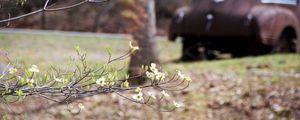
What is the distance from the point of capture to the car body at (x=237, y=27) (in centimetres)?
1312

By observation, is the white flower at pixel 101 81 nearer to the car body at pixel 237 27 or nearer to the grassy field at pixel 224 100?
the grassy field at pixel 224 100

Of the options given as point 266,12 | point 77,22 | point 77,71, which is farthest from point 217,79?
point 77,22

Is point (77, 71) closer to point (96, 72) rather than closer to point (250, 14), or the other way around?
point (96, 72)

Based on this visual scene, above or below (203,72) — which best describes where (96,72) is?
above

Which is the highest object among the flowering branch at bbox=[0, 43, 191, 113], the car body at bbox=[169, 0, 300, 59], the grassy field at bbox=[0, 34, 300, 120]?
the flowering branch at bbox=[0, 43, 191, 113]

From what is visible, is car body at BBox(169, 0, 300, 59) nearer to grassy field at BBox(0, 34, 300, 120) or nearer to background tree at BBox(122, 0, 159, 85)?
grassy field at BBox(0, 34, 300, 120)

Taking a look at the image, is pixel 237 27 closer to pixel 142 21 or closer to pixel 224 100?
pixel 142 21

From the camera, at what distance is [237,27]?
13867 mm

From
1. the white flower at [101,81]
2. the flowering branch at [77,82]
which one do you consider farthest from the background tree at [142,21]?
the white flower at [101,81]

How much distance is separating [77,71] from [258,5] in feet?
34.5

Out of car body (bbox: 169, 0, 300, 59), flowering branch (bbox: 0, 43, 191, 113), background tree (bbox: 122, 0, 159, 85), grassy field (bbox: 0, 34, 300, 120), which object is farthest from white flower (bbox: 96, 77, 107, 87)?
car body (bbox: 169, 0, 300, 59)

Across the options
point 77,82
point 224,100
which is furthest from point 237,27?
point 77,82

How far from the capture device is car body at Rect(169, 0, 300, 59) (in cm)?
1312

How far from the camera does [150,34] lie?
388 inches
